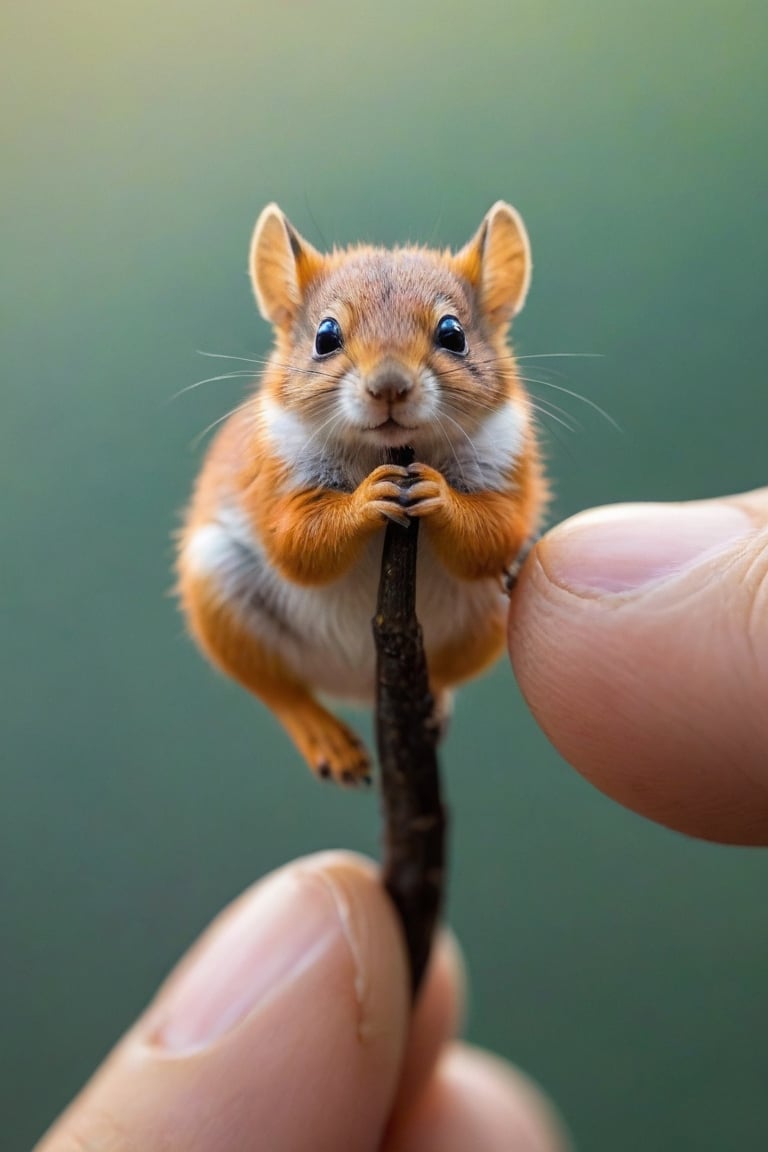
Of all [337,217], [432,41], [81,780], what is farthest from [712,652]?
[81,780]

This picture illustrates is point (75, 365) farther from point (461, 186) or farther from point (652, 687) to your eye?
point (652, 687)

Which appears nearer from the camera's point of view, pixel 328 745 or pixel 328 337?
pixel 328 337

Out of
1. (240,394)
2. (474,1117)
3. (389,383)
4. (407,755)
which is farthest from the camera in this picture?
(474,1117)

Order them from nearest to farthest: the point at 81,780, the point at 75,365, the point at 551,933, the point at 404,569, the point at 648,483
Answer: the point at 404,569
the point at 75,365
the point at 648,483
the point at 81,780
the point at 551,933

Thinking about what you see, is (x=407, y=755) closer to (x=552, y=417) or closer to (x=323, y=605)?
(x=323, y=605)

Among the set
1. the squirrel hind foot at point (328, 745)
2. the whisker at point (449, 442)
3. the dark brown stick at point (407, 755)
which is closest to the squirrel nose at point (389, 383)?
the whisker at point (449, 442)

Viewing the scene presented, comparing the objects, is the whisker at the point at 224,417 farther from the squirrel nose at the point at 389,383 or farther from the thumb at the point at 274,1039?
the thumb at the point at 274,1039

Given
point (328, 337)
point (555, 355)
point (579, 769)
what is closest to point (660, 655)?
point (579, 769)
